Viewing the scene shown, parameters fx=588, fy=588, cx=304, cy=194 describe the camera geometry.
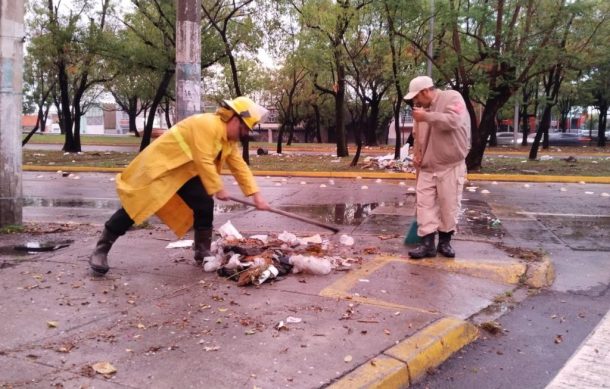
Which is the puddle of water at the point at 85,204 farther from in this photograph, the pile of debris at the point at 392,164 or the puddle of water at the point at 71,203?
the pile of debris at the point at 392,164

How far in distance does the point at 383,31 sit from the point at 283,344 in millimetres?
18549

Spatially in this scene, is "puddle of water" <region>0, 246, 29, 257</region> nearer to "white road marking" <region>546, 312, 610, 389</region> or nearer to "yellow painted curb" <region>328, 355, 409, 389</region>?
"yellow painted curb" <region>328, 355, 409, 389</region>

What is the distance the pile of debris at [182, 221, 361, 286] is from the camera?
15.9 ft

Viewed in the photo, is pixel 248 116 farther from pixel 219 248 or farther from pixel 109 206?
pixel 109 206

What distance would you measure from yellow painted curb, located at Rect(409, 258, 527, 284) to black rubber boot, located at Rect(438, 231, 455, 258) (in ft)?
0.38

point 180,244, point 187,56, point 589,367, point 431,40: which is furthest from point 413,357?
point 431,40

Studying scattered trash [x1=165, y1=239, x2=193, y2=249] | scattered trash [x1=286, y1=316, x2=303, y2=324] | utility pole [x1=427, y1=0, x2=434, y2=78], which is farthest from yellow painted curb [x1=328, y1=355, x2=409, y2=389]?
utility pole [x1=427, y1=0, x2=434, y2=78]

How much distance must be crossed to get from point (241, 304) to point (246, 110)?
61.1 inches

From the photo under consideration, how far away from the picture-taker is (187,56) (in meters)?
6.98

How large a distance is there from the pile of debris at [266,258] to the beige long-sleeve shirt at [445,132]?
47.7 inches

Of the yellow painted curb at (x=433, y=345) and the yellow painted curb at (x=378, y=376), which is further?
the yellow painted curb at (x=433, y=345)

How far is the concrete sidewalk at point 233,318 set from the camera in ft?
10.3

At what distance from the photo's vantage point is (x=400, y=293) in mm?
4578

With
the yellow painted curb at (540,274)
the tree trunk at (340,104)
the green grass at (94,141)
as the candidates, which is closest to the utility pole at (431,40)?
the tree trunk at (340,104)
